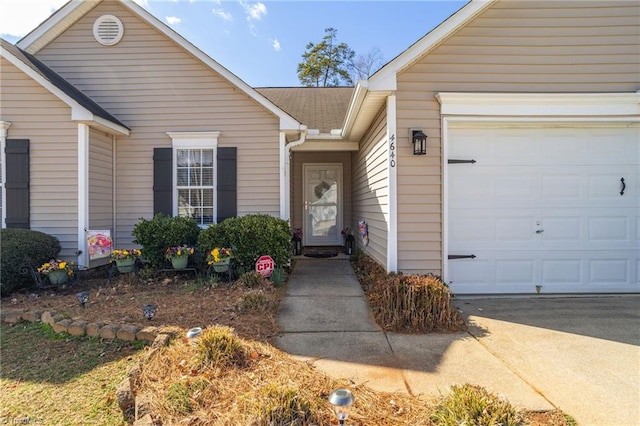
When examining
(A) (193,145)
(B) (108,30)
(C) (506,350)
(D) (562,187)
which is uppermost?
(B) (108,30)

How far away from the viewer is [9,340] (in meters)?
3.63

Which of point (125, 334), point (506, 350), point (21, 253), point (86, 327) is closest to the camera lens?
point (506, 350)

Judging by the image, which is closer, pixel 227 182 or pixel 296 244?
pixel 227 182

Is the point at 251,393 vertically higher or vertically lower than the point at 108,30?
lower

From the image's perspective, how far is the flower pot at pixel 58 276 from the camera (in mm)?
5234

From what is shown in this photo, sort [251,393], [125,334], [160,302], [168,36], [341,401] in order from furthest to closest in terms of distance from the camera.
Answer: [168,36] → [160,302] → [125,334] → [251,393] → [341,401]

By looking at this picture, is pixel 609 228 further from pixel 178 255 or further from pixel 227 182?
pixel 178 255

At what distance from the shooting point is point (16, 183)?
228 inches

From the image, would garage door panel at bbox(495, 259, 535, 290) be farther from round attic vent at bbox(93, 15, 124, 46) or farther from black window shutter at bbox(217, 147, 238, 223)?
round attic vent at bbox(93, 15, 124, 46)

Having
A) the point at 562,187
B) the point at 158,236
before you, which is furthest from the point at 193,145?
the point at 562,187

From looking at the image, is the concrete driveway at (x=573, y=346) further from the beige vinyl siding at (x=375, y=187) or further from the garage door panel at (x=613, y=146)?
the garage door panel at (x=613, y=146)

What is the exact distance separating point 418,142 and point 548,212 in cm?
228

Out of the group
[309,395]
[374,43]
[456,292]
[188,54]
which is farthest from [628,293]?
[374,43]

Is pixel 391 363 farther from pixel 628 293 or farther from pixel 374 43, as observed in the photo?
pixel 374 43
